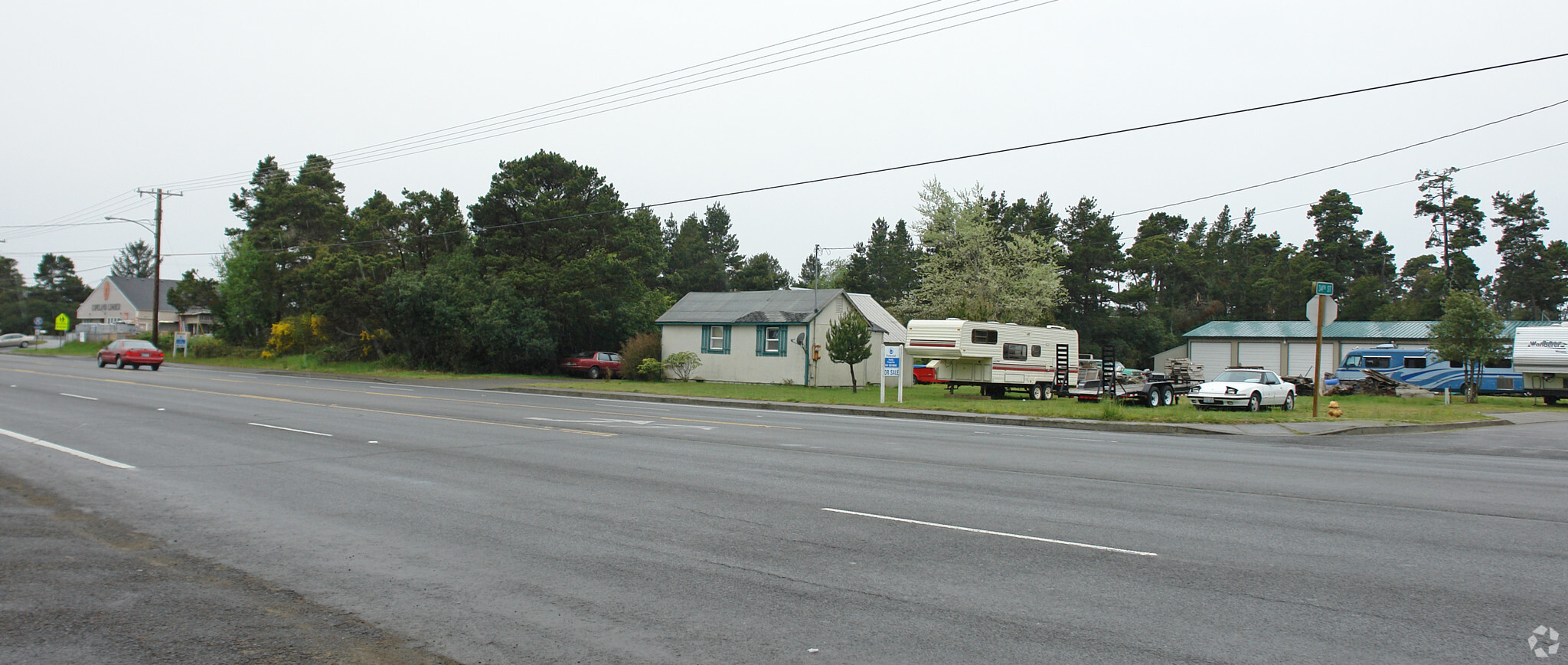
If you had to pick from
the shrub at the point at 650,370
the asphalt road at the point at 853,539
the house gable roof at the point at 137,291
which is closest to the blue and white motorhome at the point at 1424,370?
the asphalt road at the point at 853,539

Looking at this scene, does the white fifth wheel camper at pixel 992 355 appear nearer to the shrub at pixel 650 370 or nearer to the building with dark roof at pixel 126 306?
the shrub at pixel 650 370

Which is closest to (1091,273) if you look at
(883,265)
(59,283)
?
(883,265)

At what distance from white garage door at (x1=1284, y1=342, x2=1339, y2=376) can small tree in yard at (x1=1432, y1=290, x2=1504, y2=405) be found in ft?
77.5

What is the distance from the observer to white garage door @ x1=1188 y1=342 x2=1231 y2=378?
208ft

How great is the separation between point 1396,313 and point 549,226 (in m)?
64.0

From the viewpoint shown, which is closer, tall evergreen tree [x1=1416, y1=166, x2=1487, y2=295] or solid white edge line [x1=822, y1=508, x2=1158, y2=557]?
solid white edge line [x1=822, y1=508, x2=1158, y2=557]

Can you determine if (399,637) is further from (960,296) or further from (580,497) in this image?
(960,296)

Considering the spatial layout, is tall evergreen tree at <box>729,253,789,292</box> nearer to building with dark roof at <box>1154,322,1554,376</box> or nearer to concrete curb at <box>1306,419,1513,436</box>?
building with dark roof at <box>1154,322,1554,376</box>

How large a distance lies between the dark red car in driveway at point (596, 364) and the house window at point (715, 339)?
446cm

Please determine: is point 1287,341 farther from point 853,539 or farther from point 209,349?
point 209,349

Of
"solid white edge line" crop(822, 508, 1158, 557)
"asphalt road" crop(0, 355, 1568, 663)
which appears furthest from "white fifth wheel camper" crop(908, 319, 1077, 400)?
"solid white edge line" crop(822, 508, 1158, 557)

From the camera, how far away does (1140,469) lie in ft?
39.2

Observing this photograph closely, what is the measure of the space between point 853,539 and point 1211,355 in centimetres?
6491

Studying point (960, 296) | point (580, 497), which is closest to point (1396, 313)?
point (960, 296)
